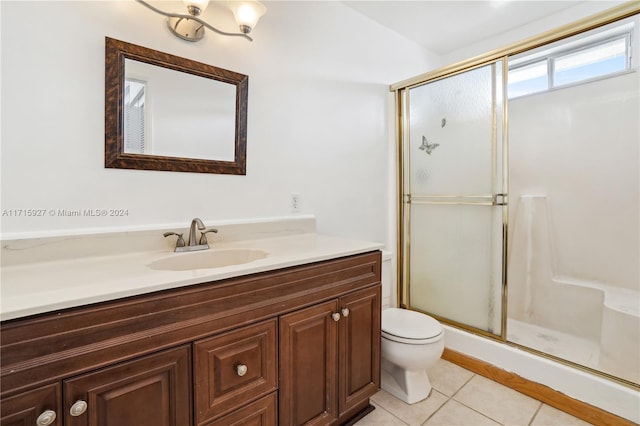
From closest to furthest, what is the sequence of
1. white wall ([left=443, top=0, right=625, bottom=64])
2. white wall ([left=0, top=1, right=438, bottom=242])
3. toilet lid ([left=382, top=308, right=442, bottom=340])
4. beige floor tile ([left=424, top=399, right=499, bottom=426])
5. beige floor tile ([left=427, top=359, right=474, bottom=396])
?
white wall ([left=0, top=1, right=438, bottom=242]) < beige floor tile ([left=424, top=399, right=499, bottom=426]) < toilet lid ([left=382, top=308, right=442, bottom=340]) < beige floor tile ([left=427, top=359, right=474, bottom=396]) < white wall ([left=443, top=0, right=625, bottom=64])

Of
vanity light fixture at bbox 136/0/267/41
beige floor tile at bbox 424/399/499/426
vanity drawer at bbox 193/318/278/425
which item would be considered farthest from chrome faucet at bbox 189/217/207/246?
beige floor tile at bbox 424/399/499/426

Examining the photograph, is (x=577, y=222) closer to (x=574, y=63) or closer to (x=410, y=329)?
(x=574, y=63)

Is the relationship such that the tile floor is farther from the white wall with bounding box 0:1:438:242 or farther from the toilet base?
the white wall with bounding box 0:1:438:242

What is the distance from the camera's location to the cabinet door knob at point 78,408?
2.23 ft

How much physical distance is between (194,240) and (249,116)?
0.72 m

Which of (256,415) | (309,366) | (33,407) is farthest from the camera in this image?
(309,366)

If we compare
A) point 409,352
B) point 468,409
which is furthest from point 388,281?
point 468,409

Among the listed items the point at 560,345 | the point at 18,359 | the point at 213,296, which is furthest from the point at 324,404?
the point at 560,345

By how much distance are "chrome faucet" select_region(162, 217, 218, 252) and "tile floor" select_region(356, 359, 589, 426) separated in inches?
45.9

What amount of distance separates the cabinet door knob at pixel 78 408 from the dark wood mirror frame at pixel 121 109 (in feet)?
2.81

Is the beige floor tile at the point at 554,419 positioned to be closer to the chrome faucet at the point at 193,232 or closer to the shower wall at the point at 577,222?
the shower wall at the point at 577,222

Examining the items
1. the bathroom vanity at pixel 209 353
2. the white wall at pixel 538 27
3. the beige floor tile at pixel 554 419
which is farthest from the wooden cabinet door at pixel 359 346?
the white wall at pixel 538 27

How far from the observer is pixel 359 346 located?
1.34 metres

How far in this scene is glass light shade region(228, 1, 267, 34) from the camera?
1.36 meters
